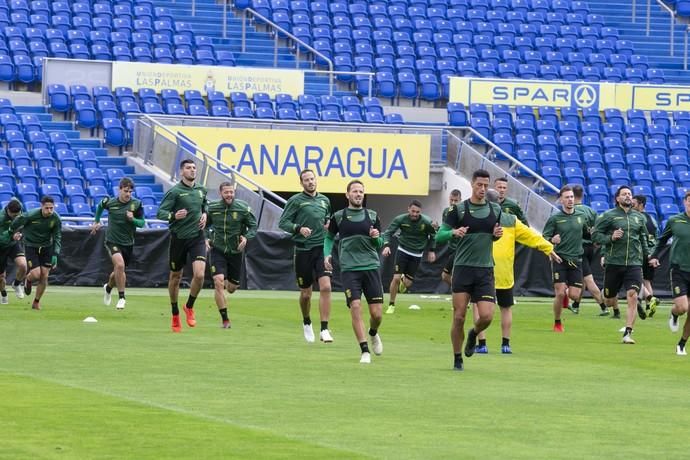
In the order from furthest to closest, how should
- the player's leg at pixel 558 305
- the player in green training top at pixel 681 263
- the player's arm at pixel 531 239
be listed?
the player's leg at pixel 558 305 → the player in green training top at pixel 681 263 → the player's arm at pixel 531 239

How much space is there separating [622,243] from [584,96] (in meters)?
20.7

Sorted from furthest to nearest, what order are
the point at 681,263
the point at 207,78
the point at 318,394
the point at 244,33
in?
the point at 244,33 → the point at 207,78 → the point at 681,263 → the point at 318,394

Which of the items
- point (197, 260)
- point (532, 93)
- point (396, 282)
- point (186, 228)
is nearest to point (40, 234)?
point (186, 228)

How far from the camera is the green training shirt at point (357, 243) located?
1784cm

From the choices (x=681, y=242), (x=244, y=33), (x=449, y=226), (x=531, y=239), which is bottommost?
(x=681, y=242)

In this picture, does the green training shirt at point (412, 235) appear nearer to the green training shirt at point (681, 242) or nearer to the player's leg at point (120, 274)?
the player's leg at point (120, 274)

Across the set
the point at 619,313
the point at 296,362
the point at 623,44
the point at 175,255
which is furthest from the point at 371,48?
the point at 296,362

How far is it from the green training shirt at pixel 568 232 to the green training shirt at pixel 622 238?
1.88 metres

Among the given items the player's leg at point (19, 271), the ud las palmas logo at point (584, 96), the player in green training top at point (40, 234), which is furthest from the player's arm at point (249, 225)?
the ud las palmas logo at point (584, 96)

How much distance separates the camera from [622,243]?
22750 millimetres

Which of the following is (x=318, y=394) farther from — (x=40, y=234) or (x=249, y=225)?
(x=40, y=234)

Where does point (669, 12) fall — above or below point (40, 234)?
above

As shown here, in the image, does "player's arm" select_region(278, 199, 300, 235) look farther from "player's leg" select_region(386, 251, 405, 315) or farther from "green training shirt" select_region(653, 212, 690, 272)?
"player's leg" select_region(386, 251, 405, 315)

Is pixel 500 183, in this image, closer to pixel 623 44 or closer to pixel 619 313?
pixel 619 313
